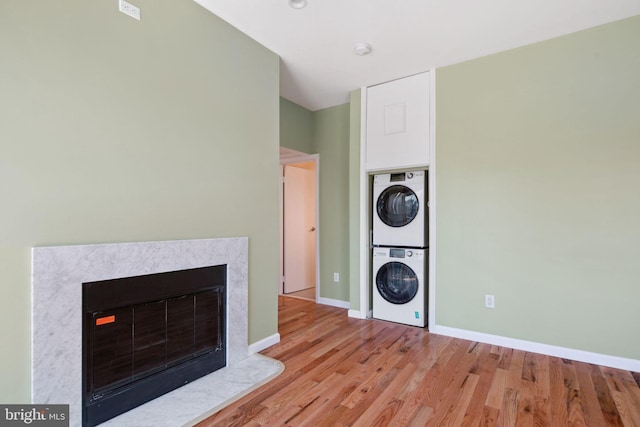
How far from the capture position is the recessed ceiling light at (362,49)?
2.78 m

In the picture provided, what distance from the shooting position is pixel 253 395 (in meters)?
2.04

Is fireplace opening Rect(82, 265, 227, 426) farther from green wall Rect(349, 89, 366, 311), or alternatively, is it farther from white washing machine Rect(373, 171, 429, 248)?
white washing machine Rect(373, 171, 429, 248)

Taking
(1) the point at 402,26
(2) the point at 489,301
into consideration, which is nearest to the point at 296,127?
(1) the point at 402,26

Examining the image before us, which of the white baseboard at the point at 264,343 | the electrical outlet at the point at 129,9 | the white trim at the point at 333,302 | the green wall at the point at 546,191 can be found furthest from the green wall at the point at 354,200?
the electrical outlet at the point at 129,9

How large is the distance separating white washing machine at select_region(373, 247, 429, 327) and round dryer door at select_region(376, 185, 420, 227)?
33cm

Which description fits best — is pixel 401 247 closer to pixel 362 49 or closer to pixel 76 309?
pixel 362 49

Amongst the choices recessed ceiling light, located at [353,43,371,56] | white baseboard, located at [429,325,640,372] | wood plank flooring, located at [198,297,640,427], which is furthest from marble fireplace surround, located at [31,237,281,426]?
recessed ceiling light, located at [353,43,371,56]

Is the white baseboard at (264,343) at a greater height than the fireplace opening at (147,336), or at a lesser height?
lesser

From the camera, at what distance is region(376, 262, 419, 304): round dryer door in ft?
11.2

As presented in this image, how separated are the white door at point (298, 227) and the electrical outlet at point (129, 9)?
308 centimetres

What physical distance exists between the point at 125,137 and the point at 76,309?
3.24 ft

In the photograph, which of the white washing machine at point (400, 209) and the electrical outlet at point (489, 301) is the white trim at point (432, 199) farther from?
the electrical outlet at point (489, 301)

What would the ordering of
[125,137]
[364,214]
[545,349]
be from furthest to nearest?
[364,214] → [545,349] → [125,137]

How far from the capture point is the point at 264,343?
2.79 metres
